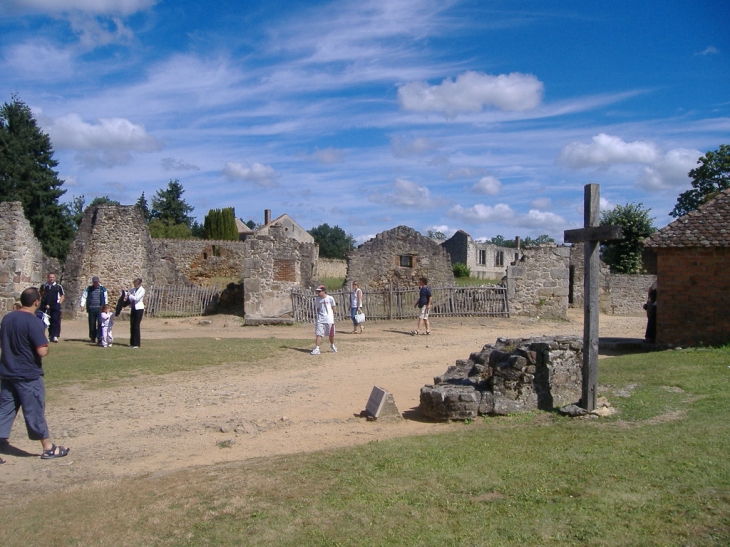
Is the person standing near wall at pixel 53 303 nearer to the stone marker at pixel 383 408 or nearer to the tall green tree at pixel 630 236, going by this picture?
the stone marker at pixel 383 408

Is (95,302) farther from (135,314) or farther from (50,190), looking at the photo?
(50,190)

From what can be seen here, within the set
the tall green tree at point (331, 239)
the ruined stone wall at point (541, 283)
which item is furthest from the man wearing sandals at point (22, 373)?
the tall green tree at point (331, 239)

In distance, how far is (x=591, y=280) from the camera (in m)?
8.33

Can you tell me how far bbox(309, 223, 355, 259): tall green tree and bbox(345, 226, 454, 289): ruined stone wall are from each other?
64453mm

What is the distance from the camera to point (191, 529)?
16.6 feet

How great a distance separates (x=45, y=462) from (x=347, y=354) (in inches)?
358

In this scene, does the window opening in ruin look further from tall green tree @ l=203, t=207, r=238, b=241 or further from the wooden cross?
tall green tree @ l=203, t=207, r=238, b=241

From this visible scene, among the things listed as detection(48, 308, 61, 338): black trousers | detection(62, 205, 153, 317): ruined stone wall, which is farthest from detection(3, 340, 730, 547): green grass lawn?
detection(62, 205, 153, 317): ruined stone wall

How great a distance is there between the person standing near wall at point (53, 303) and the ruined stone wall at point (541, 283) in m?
15.7

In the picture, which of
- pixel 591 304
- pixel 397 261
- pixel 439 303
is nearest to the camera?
pixel 591 304

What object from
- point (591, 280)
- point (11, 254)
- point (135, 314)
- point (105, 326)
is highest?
point (11, 254)

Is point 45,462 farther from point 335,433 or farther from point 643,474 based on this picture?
point 643,474

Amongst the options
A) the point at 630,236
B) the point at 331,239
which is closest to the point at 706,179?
the point at 630,236

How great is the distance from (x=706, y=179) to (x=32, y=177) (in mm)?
43955
